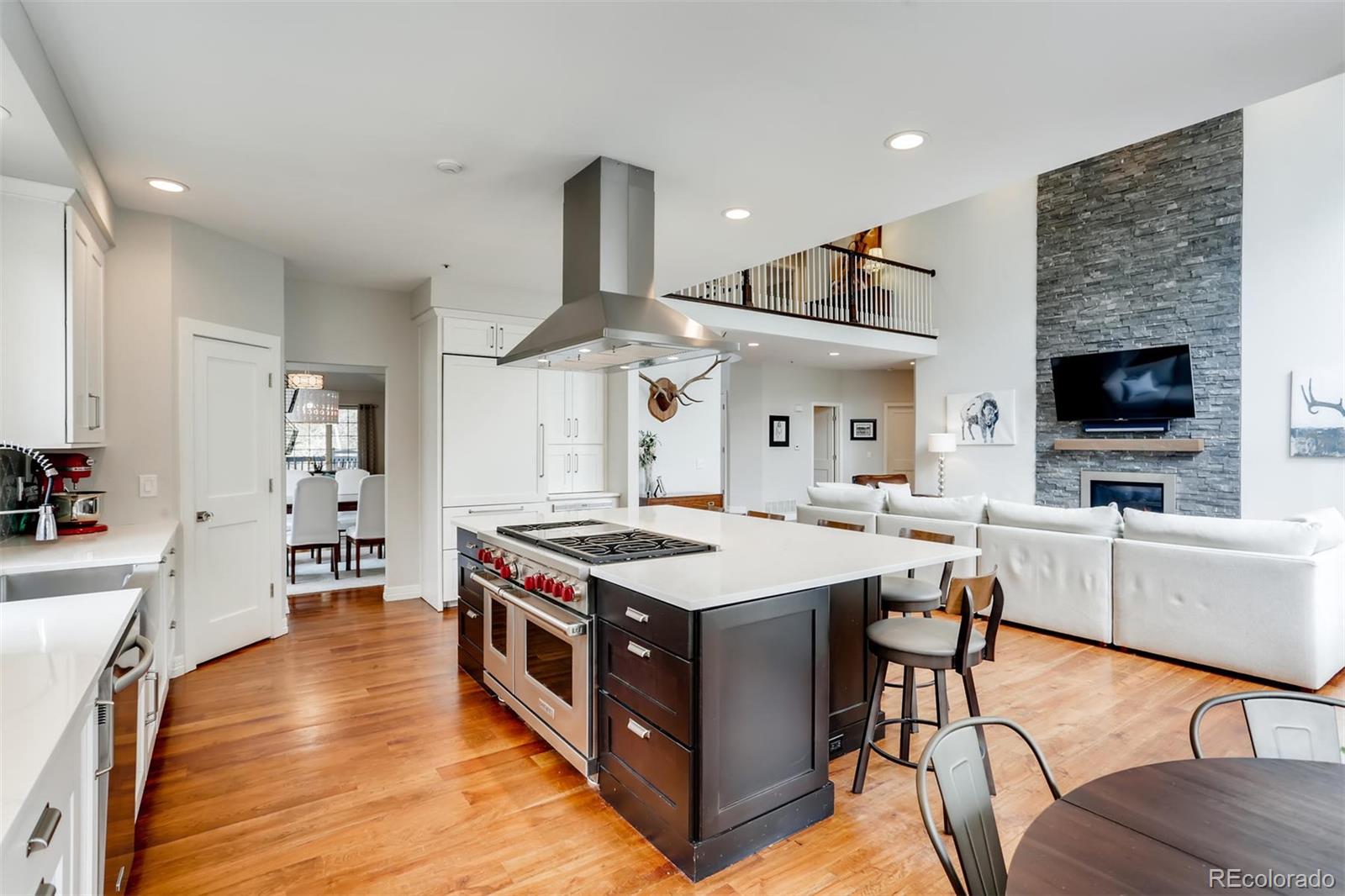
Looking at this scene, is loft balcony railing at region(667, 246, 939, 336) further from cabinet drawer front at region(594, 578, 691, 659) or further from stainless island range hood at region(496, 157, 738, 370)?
cabinet drawer front at region(594, 578, 691, 659)

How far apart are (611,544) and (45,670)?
1.74 m

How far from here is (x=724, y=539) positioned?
9.61ft

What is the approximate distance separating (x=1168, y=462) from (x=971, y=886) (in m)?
7.32

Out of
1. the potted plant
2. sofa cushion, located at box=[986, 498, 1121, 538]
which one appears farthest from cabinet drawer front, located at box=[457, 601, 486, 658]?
the potted plant

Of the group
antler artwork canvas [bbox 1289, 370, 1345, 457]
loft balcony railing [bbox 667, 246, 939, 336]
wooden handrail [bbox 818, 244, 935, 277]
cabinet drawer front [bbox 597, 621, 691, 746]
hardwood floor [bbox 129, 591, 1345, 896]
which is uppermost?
wooden handrail [bbox 818, 244, 935, 277]

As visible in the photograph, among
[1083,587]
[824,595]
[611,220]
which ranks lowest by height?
[1083,587]

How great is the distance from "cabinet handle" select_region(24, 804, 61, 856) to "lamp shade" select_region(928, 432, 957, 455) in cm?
867

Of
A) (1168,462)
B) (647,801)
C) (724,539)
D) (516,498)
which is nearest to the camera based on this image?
(647,801)

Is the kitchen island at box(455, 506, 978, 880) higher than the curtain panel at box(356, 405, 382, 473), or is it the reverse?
the curtain panel at box(356, 405, 382, 473)

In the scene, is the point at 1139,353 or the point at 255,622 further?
the point at 1139,353

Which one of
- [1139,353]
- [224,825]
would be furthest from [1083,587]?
[224,825]

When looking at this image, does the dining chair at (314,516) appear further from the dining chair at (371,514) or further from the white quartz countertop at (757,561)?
the white quartz countertop at (757,561)

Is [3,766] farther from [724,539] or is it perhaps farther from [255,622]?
[255,622]

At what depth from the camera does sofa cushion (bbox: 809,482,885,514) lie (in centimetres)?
539
